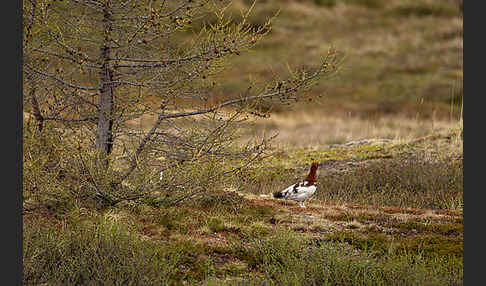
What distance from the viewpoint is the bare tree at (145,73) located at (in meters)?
6.74

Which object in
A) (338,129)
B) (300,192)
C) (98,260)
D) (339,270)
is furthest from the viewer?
(338,129)

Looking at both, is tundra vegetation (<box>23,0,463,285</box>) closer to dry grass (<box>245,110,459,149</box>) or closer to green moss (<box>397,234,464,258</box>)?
green moss (<box>397,234,464,258</box>)

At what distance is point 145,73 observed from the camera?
7.34m

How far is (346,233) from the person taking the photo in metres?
6.49

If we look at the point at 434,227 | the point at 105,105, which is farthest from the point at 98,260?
the point at 434,227

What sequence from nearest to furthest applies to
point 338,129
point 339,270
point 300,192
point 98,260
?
1. point 98,260
2. point 339,270
3. point 300,192
4. point 338,129

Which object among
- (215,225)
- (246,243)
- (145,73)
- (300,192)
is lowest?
(246,243)

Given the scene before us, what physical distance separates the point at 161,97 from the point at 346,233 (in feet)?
10.5

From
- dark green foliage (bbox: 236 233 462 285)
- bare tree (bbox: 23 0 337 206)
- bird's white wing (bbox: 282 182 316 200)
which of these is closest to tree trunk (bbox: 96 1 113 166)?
bare tree (bbox: 23 0 337 206)

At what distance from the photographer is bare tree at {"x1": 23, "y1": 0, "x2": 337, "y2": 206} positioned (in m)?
6.74

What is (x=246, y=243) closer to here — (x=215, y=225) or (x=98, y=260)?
(x=215, y=225)

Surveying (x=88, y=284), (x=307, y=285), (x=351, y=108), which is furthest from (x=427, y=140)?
(x=351, y=108)

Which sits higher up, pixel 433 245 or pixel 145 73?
pixel 145 73

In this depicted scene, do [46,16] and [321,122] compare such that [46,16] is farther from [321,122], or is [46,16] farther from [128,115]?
[321,122]
